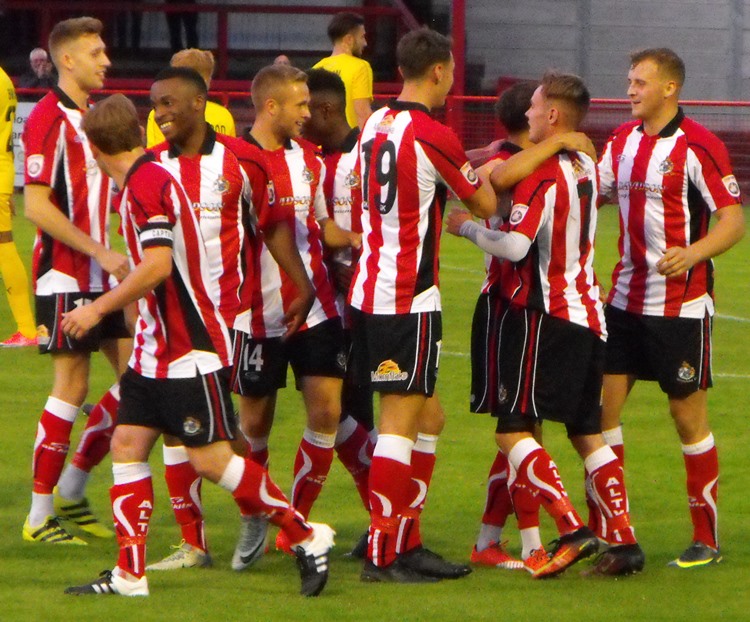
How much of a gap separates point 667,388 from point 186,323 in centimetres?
190

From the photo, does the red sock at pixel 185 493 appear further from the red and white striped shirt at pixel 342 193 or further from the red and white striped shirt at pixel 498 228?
the red and white striped shirt at pixel 498 228

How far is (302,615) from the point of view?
4.66 meters

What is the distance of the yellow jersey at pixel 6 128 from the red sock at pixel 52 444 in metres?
4.28

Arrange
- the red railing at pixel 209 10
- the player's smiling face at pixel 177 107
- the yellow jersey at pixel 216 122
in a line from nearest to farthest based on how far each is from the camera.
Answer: the player's smiling face at pixel 177 107, the yellow jersey at pixel 216 122, the red railing at pixel 209 10

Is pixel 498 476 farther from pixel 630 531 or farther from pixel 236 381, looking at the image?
pixel 236 381

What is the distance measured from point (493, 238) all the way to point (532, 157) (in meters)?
0.32

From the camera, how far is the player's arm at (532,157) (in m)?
5.07

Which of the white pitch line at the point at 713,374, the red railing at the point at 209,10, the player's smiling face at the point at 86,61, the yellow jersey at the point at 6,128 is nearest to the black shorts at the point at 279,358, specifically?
the player's smiling face at the point at 86,61

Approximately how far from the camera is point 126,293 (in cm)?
452

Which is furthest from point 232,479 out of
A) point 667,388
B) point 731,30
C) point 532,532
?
point 731,30

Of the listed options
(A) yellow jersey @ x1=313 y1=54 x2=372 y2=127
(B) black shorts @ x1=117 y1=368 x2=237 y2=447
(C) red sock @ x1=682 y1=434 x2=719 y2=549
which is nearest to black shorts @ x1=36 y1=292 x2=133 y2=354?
(B) black shorts @ x1=117 y1=368 x2=237 y2=447

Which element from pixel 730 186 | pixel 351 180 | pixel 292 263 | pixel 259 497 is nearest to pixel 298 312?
pixel 292 263

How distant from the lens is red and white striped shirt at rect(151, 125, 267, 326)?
5039mm

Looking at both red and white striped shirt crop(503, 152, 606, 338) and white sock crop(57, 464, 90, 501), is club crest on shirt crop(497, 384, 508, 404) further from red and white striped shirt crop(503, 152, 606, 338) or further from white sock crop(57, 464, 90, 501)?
white sock crop(57, 464, 90, 501)
